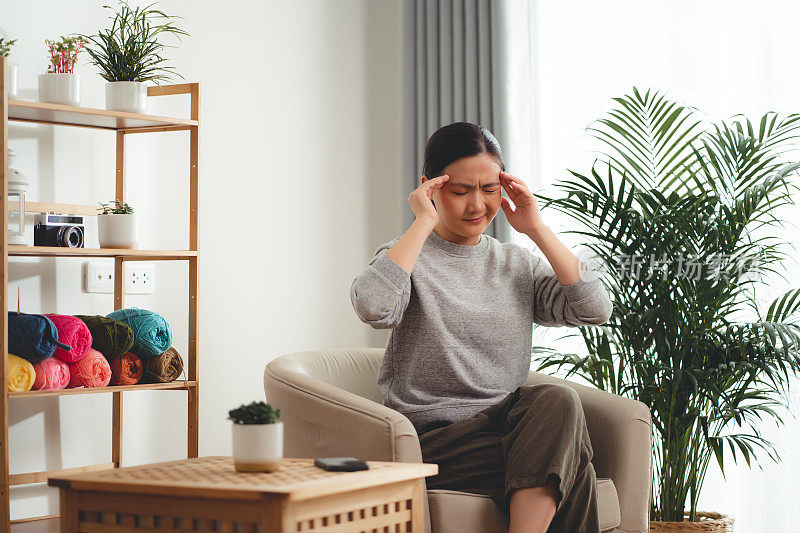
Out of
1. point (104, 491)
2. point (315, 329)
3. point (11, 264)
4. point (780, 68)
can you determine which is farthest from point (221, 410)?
point (780, 68)

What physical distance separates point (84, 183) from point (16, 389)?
2.42 feet

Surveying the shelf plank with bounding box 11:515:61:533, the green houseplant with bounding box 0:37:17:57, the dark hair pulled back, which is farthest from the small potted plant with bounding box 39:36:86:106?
the shelf plank with bounding box 11:515:61:533

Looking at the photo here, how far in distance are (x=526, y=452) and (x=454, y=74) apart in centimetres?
199

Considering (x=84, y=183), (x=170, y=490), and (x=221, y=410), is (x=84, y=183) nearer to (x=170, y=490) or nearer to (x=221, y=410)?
(x=221, y=410)

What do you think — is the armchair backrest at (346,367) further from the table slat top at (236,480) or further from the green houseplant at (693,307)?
the table slat top at (236,480)

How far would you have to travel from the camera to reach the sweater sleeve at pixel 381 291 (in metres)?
1.87

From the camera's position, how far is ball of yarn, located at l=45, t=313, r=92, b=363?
2.23 metres

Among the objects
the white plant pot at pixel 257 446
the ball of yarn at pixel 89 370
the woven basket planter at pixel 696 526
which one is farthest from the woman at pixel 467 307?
the ball of yarn at pixel 89 370

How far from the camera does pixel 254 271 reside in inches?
122

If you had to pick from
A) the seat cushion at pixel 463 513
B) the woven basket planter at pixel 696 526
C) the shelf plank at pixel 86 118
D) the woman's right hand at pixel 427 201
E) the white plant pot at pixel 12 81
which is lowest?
the woven basket planter at pixel 696 526

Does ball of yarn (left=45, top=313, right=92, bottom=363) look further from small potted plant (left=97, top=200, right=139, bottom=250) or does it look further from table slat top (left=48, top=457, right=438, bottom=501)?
table slat top (left=48, top=457, right=438, bottom=501)

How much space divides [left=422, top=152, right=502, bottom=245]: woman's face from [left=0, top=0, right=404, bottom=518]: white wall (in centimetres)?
120

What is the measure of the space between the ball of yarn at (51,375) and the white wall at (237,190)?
31 cm

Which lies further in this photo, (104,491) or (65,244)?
(65,244)
